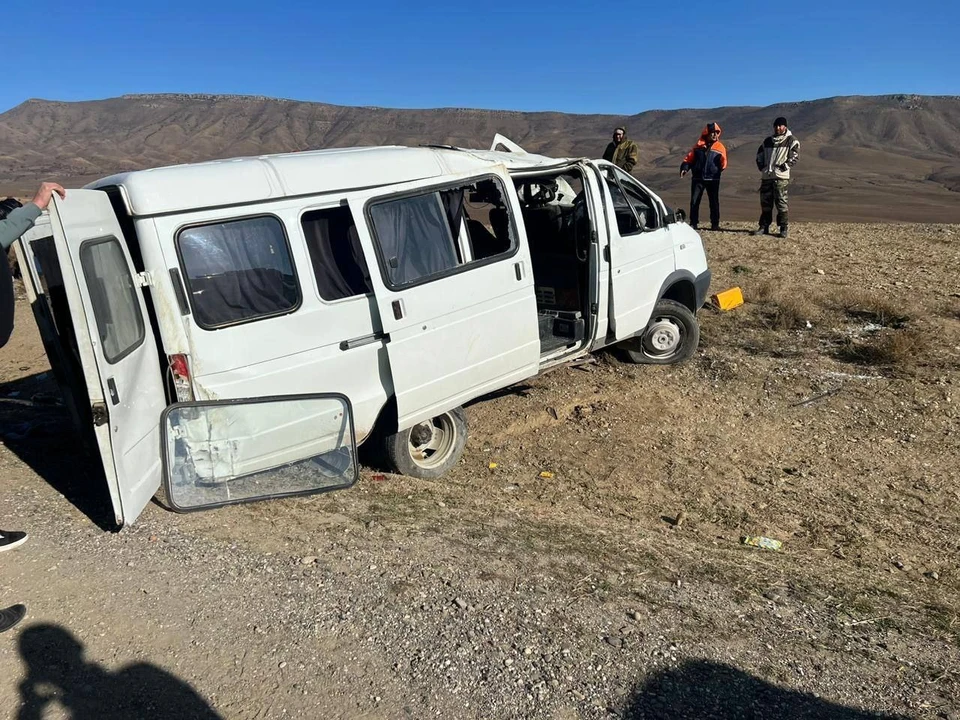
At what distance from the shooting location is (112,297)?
357 cm

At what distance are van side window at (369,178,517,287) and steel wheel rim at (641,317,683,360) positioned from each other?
242 cm

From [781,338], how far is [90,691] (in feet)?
24.7

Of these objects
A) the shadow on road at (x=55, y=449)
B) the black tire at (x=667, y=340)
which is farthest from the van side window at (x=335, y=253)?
the black tire at (x=667, y=340)

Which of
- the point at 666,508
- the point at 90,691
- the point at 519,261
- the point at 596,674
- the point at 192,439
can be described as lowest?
the point at 666,508

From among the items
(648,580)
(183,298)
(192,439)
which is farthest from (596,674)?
(183,298)

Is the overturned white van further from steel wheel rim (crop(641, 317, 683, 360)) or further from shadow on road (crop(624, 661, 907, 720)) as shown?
shadow on road (crop(624, 661, 907, 720))

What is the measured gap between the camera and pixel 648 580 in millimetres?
3861

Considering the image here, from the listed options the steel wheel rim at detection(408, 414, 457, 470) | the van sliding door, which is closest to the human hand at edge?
the van sliding door

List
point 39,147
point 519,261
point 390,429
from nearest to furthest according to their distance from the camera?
point 390,429, point 519,261, point 39,147

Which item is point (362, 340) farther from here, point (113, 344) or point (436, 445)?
point (113, 344)

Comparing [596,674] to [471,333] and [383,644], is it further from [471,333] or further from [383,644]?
[471,333]

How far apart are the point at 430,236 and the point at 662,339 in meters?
3.38

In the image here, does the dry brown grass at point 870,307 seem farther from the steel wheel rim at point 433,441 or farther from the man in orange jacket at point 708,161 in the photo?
the steel wheel rim at point 433,441

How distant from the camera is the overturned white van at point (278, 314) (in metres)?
3.63
